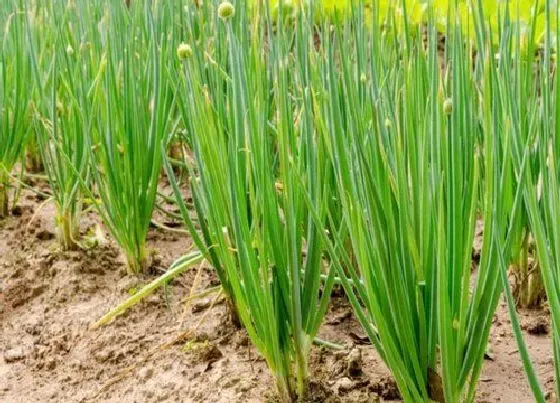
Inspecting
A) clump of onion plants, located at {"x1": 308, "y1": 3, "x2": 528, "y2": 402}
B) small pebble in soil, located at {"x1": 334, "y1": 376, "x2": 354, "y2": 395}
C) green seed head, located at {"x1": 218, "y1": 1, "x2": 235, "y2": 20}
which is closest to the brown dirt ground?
small pebble in soil, located at {"x1": 334, "y1": 376, "x2": 354, "y2": 395}

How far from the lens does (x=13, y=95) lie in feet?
7.34

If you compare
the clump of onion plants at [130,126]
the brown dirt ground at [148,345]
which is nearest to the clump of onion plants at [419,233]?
the brown dirt ground at [148,345]

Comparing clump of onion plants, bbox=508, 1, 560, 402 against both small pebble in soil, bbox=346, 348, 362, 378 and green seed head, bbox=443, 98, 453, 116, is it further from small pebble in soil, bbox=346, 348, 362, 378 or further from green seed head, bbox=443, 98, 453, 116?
small pebble in soil, bbox=346, 348, 362, 378

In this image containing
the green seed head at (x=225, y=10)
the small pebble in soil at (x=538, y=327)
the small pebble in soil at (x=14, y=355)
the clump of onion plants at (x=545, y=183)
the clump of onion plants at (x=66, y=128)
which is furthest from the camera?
the clump of onion plants at (x=66, y=128)

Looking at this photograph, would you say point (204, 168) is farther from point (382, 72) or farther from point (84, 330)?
point (84, 330)

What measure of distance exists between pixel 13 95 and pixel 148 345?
0.95 meters

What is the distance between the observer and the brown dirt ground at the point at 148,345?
1.34 metres

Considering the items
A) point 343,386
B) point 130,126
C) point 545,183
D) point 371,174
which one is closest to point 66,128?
point 130,126

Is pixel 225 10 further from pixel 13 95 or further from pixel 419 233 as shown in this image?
pixel 13 95

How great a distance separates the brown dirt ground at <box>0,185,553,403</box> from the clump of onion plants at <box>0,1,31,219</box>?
0.76ft

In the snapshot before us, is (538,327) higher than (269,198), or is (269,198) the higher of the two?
(269,198)

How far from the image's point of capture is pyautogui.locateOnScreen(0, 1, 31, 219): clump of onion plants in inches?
85.7

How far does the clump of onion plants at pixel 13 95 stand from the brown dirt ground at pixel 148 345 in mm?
232

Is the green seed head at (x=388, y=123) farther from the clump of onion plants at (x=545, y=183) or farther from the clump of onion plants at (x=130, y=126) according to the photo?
the clump of onion plants at (x=130, y=126)
